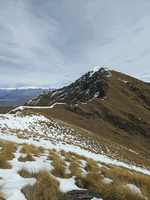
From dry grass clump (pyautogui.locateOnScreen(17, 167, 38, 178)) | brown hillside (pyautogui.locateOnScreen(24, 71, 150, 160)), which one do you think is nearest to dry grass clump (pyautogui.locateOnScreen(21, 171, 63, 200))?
dry grass clump (pyautogui.locateOnScreen(17, 167, 38, 178))

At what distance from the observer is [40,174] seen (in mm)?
4008

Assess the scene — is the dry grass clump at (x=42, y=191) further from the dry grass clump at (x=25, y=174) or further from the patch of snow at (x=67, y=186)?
the dry grass clump at (x=25, y=174)

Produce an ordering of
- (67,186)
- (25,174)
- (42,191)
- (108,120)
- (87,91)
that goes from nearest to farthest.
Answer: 1. (42,191)
2. (67,186)
3. (25,174)
4. (108,120)
5. (87,91)

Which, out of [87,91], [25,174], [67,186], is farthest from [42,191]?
[87,91]

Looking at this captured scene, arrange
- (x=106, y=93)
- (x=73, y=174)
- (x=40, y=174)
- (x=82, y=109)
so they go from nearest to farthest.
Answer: (x=40, y=174) < (x=73, y=174) < (x=82, y=109) < (x=106, y=93)

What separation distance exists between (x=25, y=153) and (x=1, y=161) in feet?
6.63

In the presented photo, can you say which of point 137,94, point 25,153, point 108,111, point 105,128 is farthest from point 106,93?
point 25,153

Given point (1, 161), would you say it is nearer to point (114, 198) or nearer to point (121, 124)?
point (114, 198)

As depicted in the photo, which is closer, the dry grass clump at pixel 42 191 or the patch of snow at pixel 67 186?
the dry grass clump at pixel 42 191

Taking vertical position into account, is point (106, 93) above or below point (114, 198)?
above

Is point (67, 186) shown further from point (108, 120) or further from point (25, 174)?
point (108, 120)

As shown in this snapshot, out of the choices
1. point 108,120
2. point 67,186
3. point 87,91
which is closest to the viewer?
point 67,186

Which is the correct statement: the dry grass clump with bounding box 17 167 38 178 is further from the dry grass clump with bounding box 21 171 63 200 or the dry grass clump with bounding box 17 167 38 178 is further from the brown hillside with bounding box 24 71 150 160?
the brown hillside with bounding box 24 71 150 160

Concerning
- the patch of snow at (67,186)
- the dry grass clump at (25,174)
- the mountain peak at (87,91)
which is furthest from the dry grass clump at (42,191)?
the mountain peak at (87,91)
